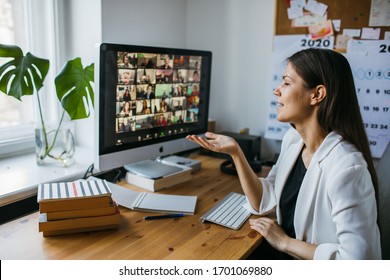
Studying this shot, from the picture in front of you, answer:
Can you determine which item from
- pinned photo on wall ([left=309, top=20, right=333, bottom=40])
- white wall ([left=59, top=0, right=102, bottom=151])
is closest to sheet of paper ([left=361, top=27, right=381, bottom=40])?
pinned photo on wall ([left=309, top=20, right=333, bottom=40])

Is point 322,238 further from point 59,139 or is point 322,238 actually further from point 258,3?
point 258,3

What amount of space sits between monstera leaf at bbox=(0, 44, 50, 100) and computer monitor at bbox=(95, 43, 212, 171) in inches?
12.5

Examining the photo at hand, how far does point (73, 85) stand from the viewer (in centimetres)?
145

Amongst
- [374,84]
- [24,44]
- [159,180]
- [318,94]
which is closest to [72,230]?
[159,180]

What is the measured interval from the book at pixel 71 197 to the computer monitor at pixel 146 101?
0.55 ft

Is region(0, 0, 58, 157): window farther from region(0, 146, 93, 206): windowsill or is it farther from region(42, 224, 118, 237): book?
region(42, 224, 118, 237): book

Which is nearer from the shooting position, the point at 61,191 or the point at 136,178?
the point at 61,191

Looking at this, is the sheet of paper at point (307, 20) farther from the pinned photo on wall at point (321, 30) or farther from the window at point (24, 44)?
the window at point (24, 44)

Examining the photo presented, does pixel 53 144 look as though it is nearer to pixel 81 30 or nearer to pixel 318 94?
pixel 81 30

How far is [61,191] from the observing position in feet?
3.77

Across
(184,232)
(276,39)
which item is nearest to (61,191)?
(184,232)
